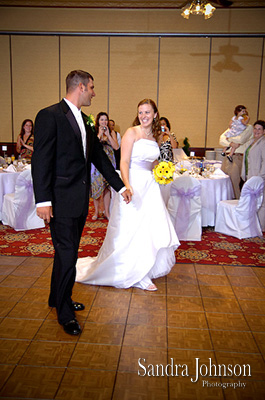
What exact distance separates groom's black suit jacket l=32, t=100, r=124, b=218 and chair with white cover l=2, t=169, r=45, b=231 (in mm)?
2736

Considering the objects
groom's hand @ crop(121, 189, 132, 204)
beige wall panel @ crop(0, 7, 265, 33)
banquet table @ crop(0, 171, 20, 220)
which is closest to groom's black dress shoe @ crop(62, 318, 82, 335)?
groom's hand @ crop(121, 189, 132, 204)

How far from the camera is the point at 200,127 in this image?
362 inches

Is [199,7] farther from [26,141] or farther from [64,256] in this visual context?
[64,256]

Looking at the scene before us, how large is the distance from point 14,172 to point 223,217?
3178mm

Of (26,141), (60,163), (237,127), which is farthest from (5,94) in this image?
(60,163)

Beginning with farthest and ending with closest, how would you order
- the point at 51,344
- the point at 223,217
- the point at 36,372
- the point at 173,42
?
1. the point at 173,42
2. the point at 223,217
3. the point at 51,344
4. the point at 36,372

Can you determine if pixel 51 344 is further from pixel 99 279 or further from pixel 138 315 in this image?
pixel 99 279

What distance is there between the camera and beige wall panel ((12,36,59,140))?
8993 mm

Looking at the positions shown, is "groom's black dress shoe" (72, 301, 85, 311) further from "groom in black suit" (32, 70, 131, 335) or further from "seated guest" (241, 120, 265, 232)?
"seated guest" (241, 120, 265, 232)

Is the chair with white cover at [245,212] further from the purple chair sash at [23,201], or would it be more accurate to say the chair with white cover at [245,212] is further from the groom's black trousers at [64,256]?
the groom's black trousers at [64,256]

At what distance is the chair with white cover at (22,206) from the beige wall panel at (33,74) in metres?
4.48

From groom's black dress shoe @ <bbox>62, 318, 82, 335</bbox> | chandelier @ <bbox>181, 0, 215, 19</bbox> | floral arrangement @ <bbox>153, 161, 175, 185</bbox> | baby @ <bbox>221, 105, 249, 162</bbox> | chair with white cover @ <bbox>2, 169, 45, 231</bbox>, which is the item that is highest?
chandelier @ <bbox>181, 0, 215, 19</bbox>

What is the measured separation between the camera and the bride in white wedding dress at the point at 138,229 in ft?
10.9

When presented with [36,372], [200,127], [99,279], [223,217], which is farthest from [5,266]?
[200,127]
